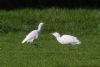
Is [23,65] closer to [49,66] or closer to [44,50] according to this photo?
[49,66]

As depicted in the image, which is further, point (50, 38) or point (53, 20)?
point (53, 20)

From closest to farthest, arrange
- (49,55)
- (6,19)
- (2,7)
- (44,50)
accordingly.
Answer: (49,55)
(44,50)
(6,19)
(2,7)

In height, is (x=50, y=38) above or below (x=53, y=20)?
above

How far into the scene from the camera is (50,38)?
21328 mm

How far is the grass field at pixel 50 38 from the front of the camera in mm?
15188

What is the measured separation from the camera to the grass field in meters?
15.2

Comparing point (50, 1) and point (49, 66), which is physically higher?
point (49, 66)

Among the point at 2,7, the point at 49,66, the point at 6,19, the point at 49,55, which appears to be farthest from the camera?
the point at 2,7

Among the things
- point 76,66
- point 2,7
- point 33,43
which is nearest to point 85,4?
point 2,7

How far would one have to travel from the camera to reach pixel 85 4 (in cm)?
2894

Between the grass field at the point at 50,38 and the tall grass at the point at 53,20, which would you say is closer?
the grass field at the point at 50,38

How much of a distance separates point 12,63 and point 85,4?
14557 millimetres

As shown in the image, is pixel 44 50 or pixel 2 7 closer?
pixel 44 50

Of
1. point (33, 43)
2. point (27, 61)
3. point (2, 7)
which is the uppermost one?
point (27, 61)
